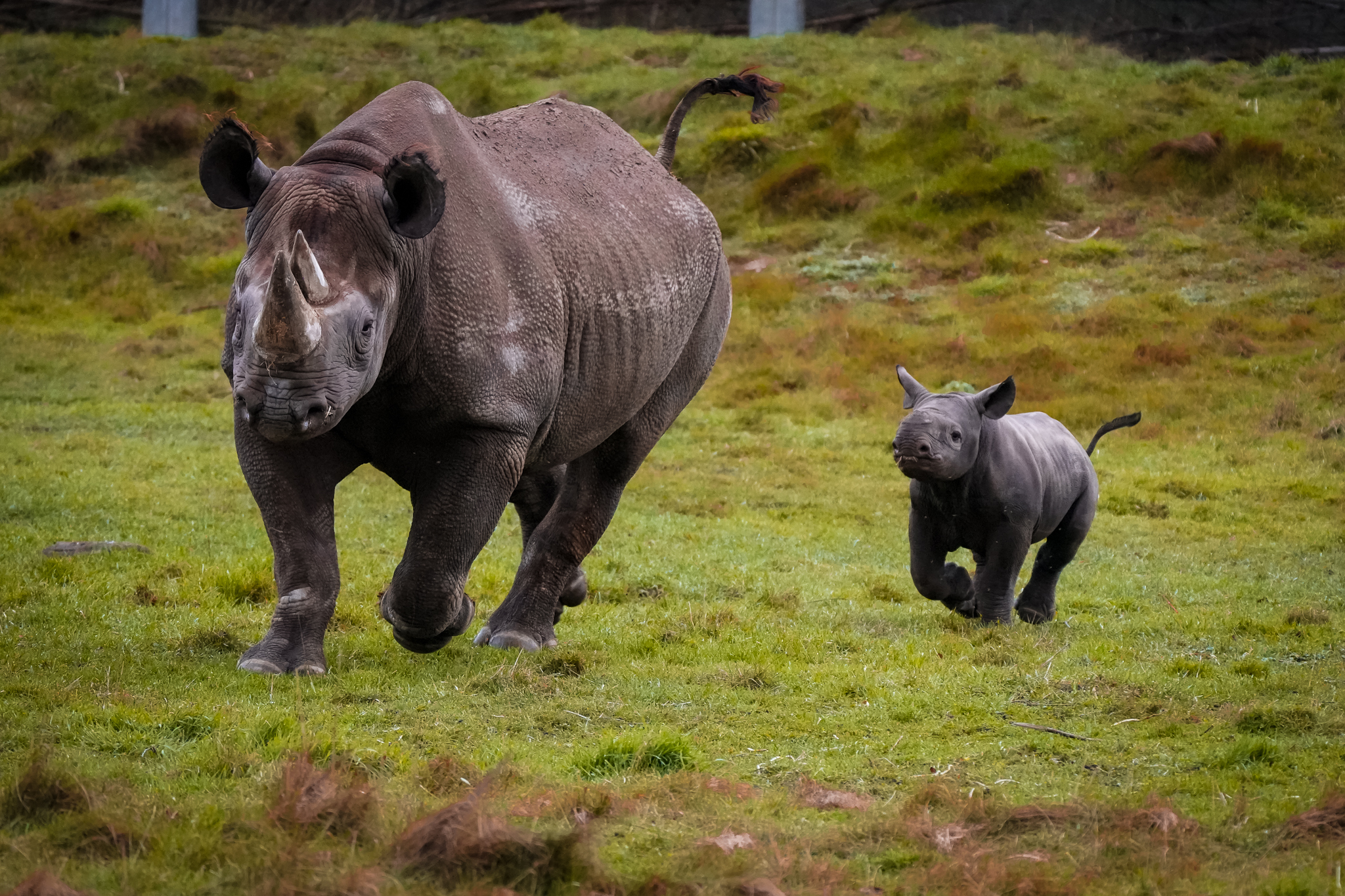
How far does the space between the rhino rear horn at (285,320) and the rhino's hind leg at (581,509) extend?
102 inches

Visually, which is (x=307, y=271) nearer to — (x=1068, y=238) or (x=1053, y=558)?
(x=1053, y=558)

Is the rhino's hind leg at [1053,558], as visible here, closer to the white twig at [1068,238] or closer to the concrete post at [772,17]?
the white twig at [1068,238]

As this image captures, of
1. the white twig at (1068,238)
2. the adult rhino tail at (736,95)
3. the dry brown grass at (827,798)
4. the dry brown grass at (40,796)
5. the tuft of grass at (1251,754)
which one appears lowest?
the white twig at (1068,238)

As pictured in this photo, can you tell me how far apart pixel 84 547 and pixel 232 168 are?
14.5ft

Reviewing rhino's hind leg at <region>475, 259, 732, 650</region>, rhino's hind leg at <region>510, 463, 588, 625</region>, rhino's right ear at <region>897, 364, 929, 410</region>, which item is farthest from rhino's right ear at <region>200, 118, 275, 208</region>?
rhino's right ear at <region>897, 364, 929, 410</region>

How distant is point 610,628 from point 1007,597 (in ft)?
7.50

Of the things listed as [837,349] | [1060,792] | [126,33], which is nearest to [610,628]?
[1060,792]

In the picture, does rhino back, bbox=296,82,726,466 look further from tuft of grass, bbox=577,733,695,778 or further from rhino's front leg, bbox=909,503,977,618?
rhino's front leg, bbox=909,503,977,618

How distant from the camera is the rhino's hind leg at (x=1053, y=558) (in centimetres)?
905

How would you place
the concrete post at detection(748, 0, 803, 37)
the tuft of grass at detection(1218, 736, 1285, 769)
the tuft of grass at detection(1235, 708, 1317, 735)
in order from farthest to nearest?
1. the concrete post at detection(748, 0, 803, 37)
2. the tuft of grass at detection(1235, 708, 1317, 735)
3. the tuft of grass at detection(1218, 736, 1285, 769)

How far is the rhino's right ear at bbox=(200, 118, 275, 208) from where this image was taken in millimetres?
5656

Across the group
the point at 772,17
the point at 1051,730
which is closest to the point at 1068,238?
the point at 772,17

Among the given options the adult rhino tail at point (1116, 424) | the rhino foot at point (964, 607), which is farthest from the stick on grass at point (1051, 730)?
the adult rhino tail at point (1116, 424)

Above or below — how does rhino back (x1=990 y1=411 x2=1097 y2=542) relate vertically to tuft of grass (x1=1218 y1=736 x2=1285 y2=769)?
below
